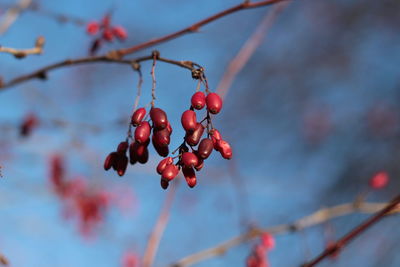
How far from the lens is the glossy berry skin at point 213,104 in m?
1.36

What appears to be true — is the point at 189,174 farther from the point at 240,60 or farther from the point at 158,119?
the point at 240,60

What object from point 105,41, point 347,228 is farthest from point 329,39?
point 105,41

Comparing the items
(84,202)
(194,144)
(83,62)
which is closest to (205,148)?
(194,144)

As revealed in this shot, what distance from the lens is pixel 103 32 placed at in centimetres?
267

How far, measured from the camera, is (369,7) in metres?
8.73

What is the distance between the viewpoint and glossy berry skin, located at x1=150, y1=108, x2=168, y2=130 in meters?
1.38

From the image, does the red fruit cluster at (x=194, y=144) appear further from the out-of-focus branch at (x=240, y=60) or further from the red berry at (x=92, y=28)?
the red berry at (x=92, y=28)

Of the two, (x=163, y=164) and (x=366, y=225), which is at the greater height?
(x=163, y=164)

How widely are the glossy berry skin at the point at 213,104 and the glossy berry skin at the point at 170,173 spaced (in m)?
0.19

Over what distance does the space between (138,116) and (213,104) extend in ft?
0.81

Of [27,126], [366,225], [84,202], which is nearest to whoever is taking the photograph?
[366,225]

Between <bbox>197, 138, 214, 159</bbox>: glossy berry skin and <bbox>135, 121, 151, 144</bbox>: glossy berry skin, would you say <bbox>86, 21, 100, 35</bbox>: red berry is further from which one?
<bbox>197, 138, 214, 159</bbox>: glossy berry skin

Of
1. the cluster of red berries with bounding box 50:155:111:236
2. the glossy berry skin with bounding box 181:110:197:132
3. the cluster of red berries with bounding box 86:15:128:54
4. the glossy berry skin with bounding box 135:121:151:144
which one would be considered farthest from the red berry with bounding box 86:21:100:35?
the cluster of red berries with bounding box 50:155:111:236

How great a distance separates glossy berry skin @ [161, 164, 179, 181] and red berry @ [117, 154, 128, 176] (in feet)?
0.73
